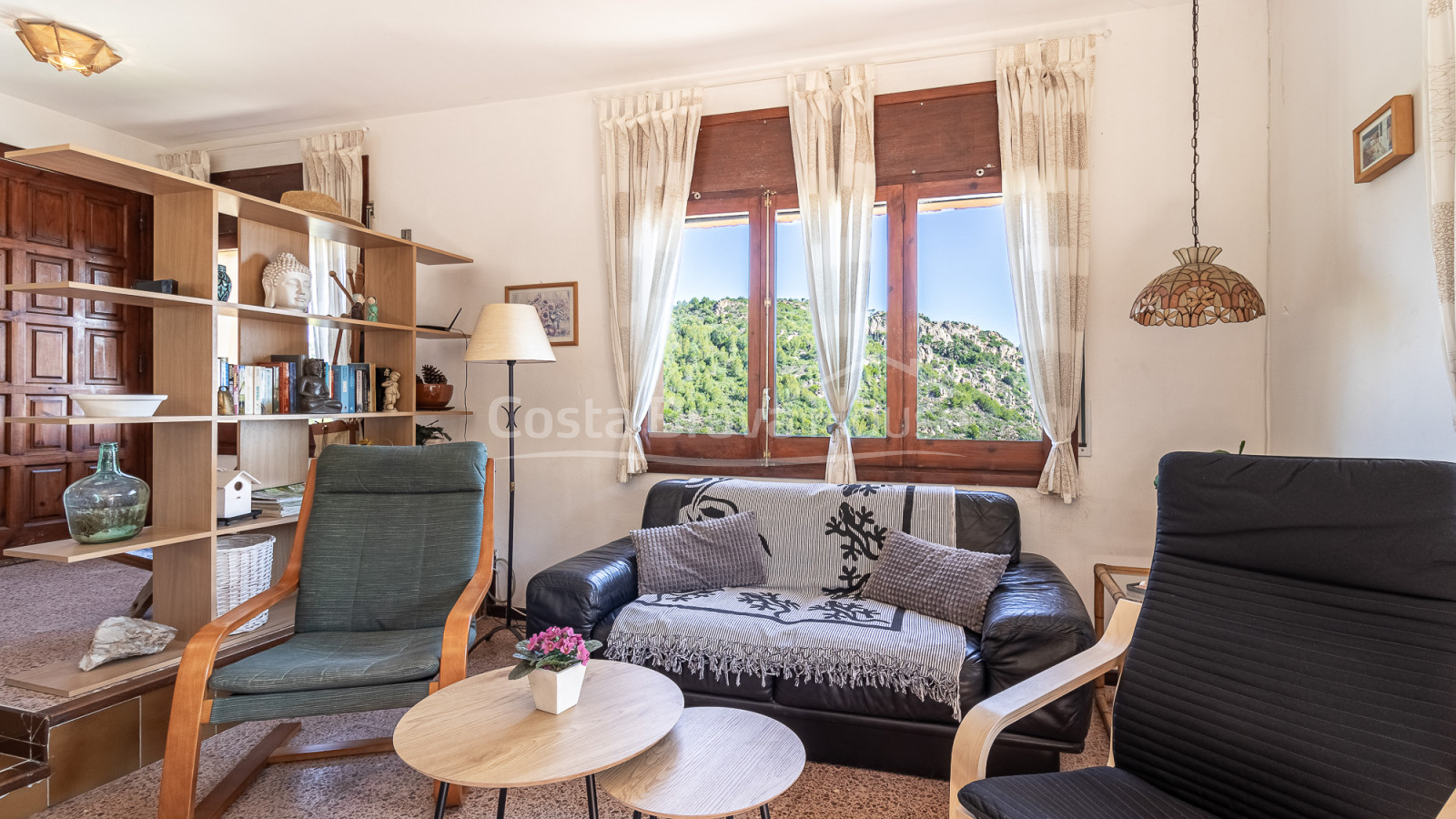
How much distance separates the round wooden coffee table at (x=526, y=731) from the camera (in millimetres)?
1458

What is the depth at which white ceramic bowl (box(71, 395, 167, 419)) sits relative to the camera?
246 cm

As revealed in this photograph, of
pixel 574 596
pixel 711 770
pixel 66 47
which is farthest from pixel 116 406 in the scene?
pixel 711 770

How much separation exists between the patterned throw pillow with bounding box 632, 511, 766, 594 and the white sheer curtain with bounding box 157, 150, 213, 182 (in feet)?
13.2

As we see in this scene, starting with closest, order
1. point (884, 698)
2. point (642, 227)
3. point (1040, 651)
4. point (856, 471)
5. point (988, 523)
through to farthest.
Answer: point (1040, 651) → point (884, 698) → point (988, 523) → point (856, 471) → point (642, 227)

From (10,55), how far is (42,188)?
1000mm

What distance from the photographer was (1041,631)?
217 centimetres

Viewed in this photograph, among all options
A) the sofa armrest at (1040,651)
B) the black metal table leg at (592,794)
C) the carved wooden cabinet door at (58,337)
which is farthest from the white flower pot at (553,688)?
the carved wooden cabinet door at (58,337)

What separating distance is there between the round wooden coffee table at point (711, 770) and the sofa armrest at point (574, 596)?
0.86 m

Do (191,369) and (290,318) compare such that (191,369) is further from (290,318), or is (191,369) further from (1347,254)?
(1347,254)

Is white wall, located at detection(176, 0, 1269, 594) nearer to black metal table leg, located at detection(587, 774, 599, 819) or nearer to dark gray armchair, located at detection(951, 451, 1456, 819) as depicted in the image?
dark gray armchair, located at detection(951, 451, 1456, 819)

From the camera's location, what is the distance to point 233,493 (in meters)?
3.00

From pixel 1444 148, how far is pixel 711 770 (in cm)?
215

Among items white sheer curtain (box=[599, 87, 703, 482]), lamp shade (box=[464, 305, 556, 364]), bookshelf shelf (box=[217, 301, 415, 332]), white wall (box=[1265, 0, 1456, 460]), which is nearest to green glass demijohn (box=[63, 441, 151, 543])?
bookshelf shelf (box=[217, 301, 415, 332])

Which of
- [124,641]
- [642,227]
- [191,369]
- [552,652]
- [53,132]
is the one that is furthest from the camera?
[53,132]
